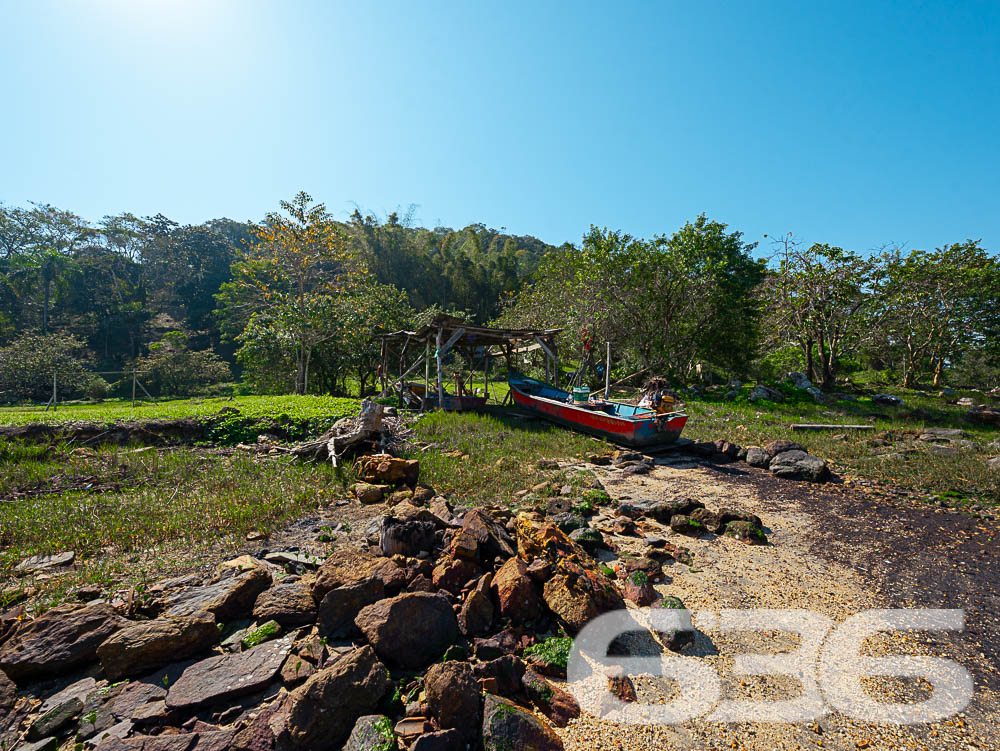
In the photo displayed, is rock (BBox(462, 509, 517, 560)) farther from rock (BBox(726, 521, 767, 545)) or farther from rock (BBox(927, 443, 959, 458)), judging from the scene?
rock (BBox(927, 443, 959, 458))

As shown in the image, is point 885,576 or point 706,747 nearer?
point 706,747

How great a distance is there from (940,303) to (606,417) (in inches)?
879

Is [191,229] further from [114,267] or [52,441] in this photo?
[52,441]

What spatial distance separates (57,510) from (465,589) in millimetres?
5817

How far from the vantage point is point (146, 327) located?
1607 inches

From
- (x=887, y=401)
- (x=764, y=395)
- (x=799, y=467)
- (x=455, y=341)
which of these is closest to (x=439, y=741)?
(x=799, y=467)

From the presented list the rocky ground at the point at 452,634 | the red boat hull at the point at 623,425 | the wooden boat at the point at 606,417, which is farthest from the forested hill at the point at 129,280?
the rocky ground at the point at 452,634

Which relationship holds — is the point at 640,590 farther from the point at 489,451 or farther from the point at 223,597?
the point at 489,451

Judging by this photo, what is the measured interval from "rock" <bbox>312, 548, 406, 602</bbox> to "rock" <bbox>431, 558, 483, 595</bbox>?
30 centimetres

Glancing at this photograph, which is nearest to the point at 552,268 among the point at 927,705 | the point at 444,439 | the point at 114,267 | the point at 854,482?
the point at 444,439

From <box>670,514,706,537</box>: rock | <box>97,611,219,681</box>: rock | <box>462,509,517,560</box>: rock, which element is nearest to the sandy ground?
<box>670,514,706,537</box>: rock

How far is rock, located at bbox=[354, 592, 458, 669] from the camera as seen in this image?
2682 millimetres

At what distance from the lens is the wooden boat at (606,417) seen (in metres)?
9.27

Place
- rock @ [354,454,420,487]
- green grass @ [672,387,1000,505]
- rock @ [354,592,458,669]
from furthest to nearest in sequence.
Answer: green grass @ [672,387,1000,505]
rock @ [354,454,420,487]
rock @ [354,592,458,669]
